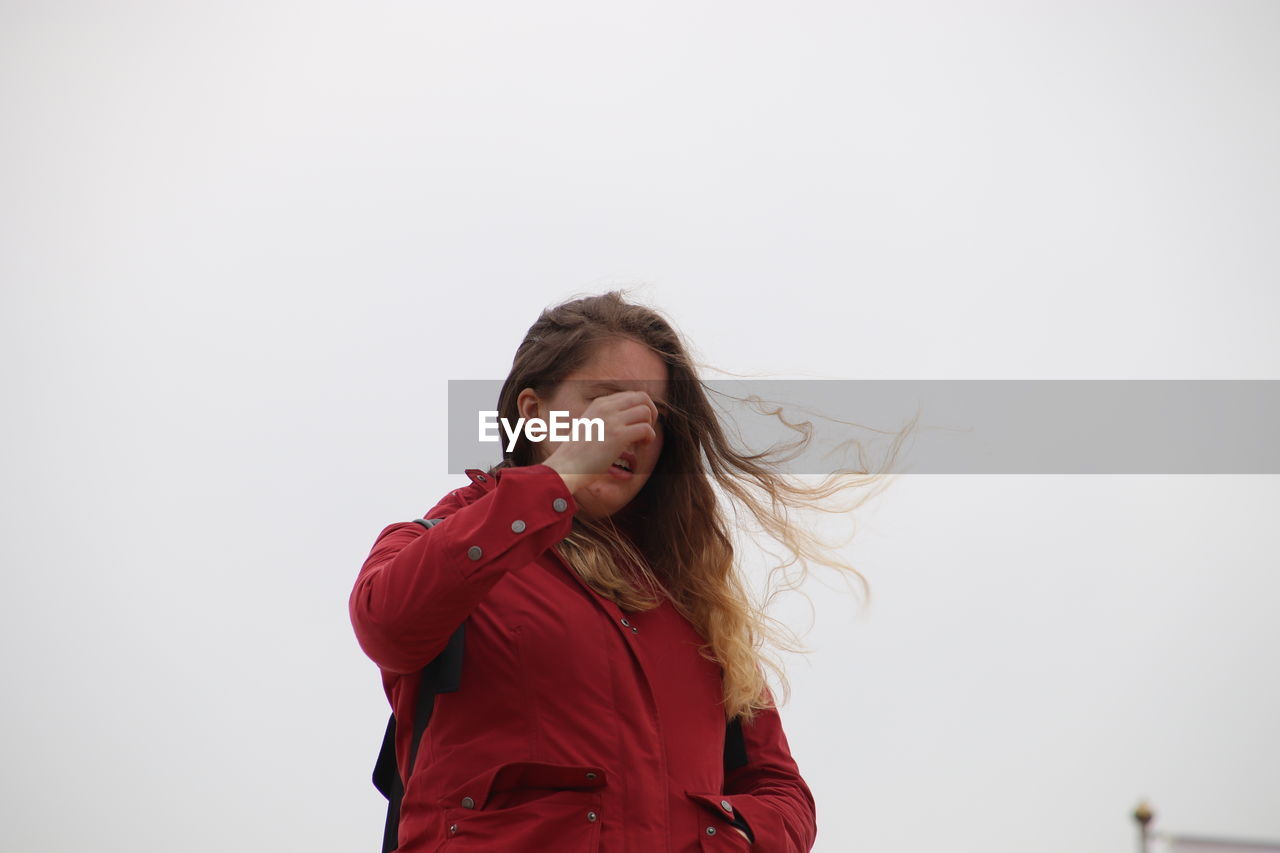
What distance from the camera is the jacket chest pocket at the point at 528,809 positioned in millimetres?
909

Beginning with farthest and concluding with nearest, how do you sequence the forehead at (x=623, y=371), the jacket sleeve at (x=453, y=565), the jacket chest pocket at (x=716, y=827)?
the forehead at (x=623, y=371) < the jacket chest pocket at (x=716, y=827) < the jacket sleeve at (x=453, y=565)

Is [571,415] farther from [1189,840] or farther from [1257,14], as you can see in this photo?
[1257,14]

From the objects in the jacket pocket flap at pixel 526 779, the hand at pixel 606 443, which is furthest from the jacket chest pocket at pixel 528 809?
the hand at pixel 606 443

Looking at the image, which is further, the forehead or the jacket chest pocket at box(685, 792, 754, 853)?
the forehead

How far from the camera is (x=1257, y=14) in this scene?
3.26 metres

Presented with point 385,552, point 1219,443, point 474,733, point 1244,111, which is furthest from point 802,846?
point 1244,111

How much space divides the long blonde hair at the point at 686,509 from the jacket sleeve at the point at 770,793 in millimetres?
35

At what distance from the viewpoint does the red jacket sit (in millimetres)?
877

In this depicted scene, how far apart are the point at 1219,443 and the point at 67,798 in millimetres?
2910

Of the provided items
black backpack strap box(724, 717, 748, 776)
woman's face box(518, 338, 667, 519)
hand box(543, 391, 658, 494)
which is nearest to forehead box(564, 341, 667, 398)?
woman's face box(518, 338, 667, 519)

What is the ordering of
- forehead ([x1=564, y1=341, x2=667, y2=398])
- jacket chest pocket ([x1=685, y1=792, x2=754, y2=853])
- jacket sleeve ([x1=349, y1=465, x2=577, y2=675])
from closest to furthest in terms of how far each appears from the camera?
jacket sleeve ([x1=349, y1=465, x2=577, y2=675])
jacket chest pocket ([x1=685, y1=792, x2=754, y2=853])
forehead ([x1=564, y1=341, x2=667, y2=398])

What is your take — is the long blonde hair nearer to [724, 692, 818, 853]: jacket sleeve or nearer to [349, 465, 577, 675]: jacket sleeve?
[724, 692, 818, 853]: jacket sleeve

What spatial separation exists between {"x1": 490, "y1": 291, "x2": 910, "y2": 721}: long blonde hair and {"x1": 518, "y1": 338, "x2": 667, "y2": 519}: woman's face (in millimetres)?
11

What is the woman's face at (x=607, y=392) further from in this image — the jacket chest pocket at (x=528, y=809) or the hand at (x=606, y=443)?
the jacket chest pocket at (x=528, y=809)
